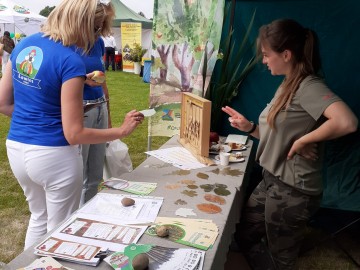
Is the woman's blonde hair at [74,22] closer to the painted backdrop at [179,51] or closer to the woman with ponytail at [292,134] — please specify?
the woman with ponytail at [292,134]

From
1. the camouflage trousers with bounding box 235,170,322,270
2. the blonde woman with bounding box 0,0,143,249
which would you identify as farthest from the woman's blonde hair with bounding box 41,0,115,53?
the camouflage trousers with bounding box 235,170,322,270

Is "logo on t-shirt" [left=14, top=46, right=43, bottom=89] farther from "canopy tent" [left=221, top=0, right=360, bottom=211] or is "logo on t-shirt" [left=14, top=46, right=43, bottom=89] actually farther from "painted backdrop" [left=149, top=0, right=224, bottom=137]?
"canopy tent" [left=221, top=0, right=360, bottom=211]

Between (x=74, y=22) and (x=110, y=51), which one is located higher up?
(x=74, y=22)

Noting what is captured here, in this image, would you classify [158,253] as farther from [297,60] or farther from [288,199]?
[297,60]

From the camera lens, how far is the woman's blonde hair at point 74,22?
1429mm

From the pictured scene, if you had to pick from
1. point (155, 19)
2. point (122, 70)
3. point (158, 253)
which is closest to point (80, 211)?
point (158, 253)

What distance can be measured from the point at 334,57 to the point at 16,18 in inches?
610

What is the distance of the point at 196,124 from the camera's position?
7.09ft

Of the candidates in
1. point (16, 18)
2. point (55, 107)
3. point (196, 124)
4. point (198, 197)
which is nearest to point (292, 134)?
point (198, 197)

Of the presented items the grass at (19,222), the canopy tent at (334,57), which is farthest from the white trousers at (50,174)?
the canopy tent at (334,57)

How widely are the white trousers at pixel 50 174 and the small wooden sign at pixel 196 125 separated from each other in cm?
76

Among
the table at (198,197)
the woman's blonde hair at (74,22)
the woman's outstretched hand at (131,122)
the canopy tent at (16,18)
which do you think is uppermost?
the canopy tent at (16,18)

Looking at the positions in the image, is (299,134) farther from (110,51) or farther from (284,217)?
(110,51)

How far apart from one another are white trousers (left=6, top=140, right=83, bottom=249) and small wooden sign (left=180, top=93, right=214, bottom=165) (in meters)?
0.76
